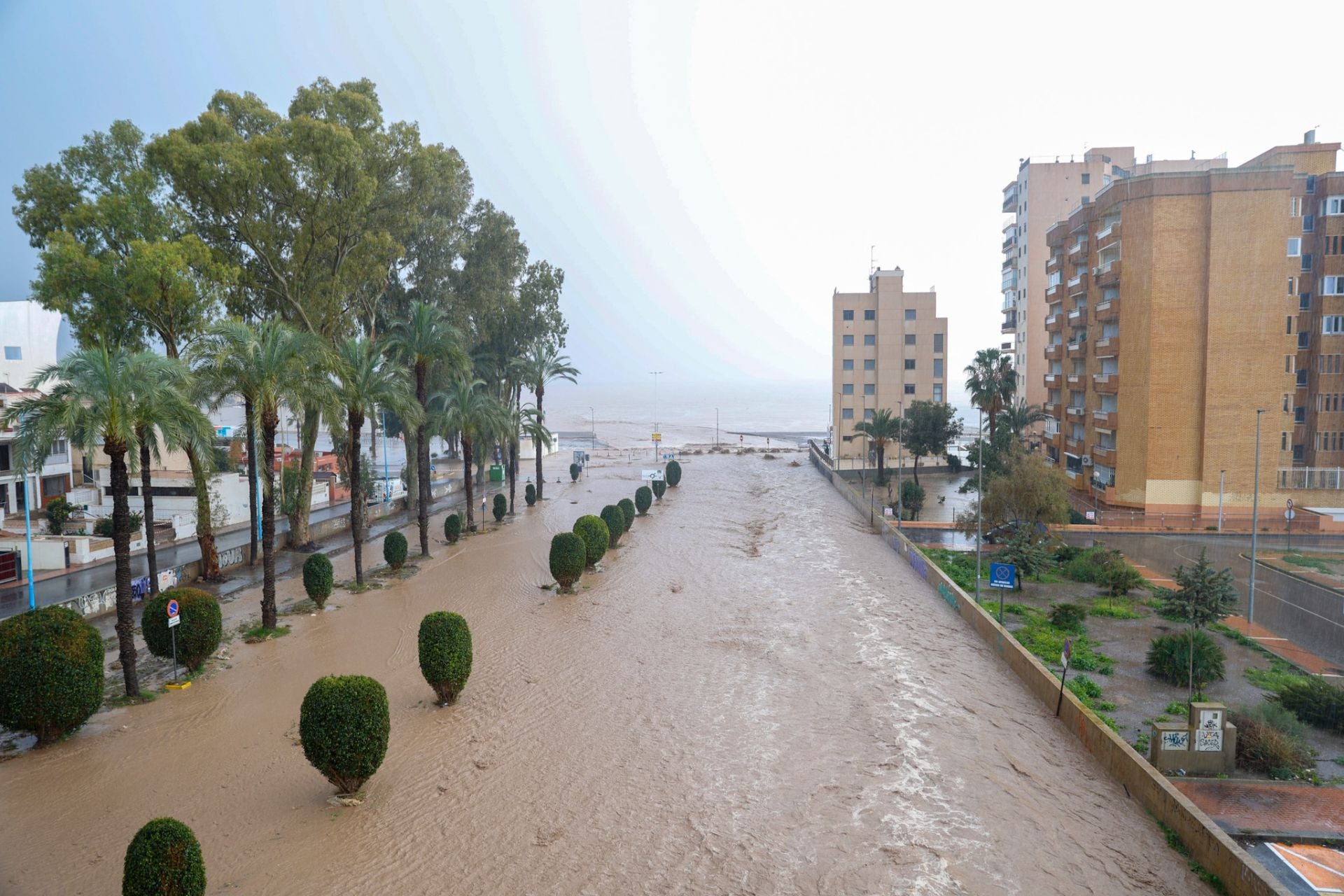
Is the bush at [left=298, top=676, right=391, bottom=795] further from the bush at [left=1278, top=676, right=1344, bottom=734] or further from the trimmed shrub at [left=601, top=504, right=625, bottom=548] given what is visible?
the trimmed shrub at [left=601, top=504, right=625, bottom=548]

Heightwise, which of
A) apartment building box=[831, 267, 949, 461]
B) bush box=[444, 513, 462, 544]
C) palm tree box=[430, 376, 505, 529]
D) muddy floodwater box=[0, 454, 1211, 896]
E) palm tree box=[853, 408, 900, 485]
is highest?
apartment building box=[831, 267, 949, 461]

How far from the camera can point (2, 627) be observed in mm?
13633

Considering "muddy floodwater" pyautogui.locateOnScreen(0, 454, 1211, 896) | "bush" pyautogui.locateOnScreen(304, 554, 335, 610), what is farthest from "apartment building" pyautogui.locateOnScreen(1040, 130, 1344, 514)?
"bush" pyautogui.locateOnScreen(304, 554, 335, 610)

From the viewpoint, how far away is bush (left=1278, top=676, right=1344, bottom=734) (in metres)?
16.0

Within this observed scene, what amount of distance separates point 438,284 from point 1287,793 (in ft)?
135

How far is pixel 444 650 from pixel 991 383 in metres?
48.7

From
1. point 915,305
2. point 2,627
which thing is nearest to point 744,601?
point 2,627

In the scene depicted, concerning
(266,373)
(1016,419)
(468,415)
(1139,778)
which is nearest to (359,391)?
(266,373)

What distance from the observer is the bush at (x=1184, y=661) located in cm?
1836

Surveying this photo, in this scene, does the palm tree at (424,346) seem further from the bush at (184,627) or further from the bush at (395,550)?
the bush at (184,627)

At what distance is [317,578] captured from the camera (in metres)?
23.7

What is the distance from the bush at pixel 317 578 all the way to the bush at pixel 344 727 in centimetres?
1239

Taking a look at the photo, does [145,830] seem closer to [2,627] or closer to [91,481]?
[2,627]

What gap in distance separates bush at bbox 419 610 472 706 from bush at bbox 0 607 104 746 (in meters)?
5.62
